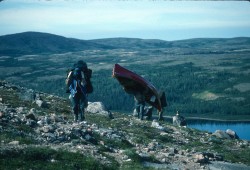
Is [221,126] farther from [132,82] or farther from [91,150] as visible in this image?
[91,150]

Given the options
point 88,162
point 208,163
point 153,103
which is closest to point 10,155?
point 88,162

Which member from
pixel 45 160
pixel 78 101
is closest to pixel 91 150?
pixel 45 160

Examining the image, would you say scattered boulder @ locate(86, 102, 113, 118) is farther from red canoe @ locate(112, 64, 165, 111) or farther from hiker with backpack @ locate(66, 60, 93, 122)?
hiker with backpack @ locate(66, 60, 93, 122)

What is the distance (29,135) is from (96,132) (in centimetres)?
451

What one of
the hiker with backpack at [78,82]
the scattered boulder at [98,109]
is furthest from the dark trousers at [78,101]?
the scattered boulder at [98,109]

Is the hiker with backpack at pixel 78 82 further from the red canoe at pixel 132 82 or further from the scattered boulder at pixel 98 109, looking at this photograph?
the scattered boulder at pixel 98 109

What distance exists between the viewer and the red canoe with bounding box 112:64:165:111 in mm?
29156

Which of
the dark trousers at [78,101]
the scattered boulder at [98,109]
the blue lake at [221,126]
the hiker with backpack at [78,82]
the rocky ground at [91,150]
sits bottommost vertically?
the blue lake at [221,126]

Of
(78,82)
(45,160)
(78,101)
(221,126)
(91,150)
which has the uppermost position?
(78,82)

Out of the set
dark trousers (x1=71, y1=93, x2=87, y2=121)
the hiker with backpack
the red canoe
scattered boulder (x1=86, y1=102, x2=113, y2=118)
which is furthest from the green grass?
scattered boulder (x1=86, y1=102, x2=113, y2=118)

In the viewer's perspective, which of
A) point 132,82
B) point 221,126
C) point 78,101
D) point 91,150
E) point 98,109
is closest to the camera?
point 91,150

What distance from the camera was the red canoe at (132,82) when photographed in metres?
29.2

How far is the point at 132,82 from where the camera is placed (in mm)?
29625

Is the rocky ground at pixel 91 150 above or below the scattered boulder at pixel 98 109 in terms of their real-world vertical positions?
above
